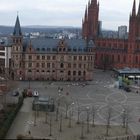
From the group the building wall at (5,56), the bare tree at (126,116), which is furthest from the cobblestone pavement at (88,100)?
the building wall at (5,56)

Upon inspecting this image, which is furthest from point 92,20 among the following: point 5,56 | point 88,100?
point 88,100

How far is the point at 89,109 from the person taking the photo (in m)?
79.4

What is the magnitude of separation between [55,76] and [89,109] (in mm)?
38270

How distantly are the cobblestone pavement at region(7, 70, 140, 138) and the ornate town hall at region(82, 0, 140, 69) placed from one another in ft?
56.9

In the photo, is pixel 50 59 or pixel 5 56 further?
pixel 5 56

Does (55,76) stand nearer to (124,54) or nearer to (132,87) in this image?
(132,87)

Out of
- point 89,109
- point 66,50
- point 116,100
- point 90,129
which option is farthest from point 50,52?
point 90,129

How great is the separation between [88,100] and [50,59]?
29749mm

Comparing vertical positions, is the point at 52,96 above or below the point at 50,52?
below

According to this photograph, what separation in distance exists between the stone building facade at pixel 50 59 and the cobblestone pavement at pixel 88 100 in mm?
4500

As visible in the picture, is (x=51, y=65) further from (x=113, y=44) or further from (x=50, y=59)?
(x=113, y=44)

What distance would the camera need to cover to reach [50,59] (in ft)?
381

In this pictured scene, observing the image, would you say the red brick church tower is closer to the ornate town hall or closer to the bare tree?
the ornate town hall

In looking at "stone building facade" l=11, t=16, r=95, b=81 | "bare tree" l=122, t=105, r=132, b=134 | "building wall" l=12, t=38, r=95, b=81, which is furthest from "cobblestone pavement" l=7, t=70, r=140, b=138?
"stone building facade" l=11, t=16, r=95, b=81
